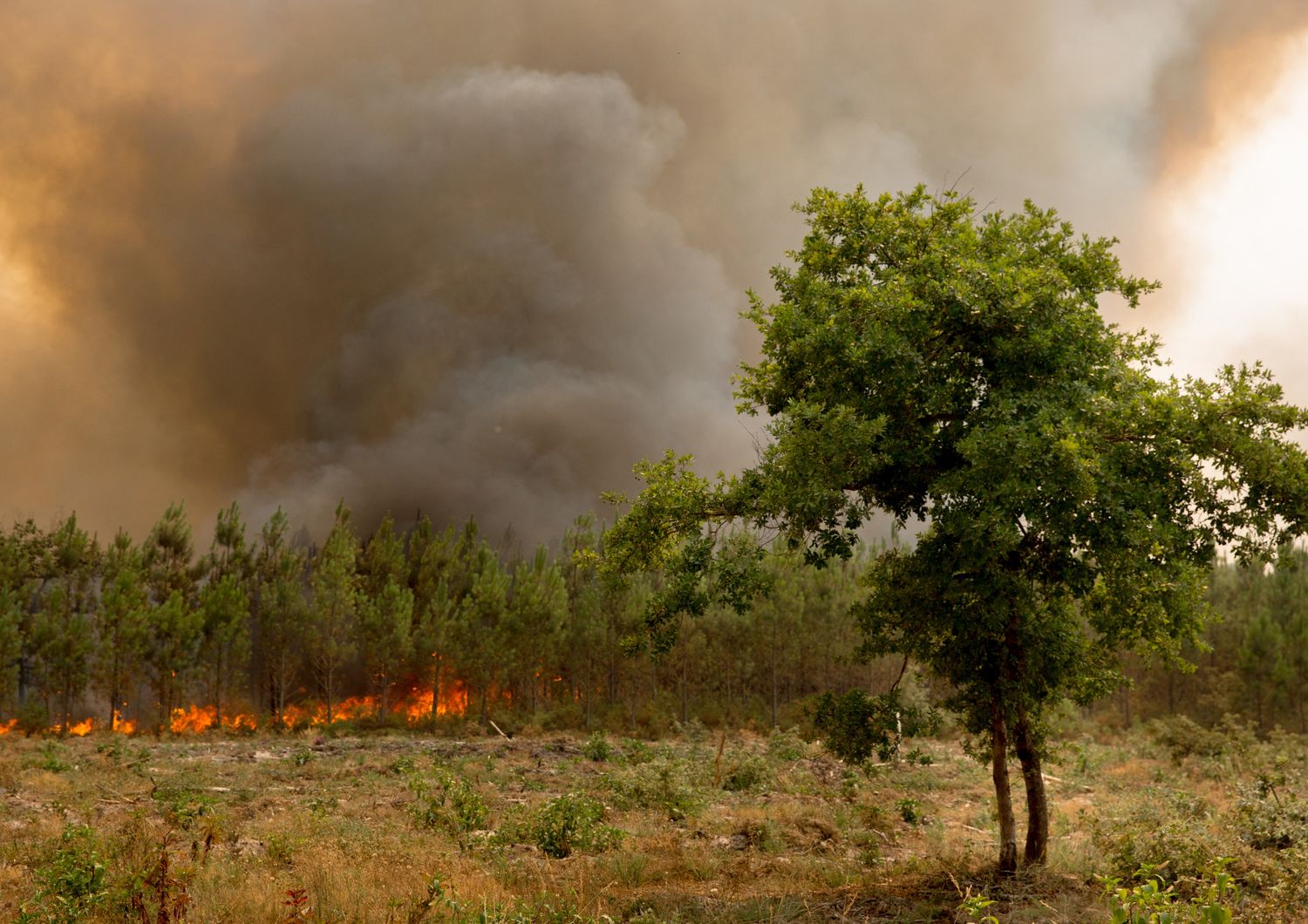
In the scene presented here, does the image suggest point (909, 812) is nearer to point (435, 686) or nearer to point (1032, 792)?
point (1032, 792)

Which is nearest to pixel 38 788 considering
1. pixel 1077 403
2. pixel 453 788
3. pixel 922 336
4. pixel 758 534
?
pixel 453 788

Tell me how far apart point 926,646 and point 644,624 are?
171 inches

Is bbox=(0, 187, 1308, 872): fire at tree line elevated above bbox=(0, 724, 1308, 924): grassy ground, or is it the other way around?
bbox=(0, 187, 1308, 872): fire at tree line

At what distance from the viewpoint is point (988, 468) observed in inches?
400

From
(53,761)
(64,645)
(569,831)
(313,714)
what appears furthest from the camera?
(313,714)

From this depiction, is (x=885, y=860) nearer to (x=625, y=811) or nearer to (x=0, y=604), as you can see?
(x=625, y=811)

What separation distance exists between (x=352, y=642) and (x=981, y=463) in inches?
1964

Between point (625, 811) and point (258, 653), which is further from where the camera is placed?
point (258, 653)

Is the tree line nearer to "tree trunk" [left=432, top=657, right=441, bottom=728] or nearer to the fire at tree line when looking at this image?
"tree trunk" [left=432, top=657, right=441, bottom=728]

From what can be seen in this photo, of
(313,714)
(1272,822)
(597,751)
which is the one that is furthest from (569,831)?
(313,714)

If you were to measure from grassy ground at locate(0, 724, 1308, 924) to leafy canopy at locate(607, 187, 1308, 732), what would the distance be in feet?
10.3

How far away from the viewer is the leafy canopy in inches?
395

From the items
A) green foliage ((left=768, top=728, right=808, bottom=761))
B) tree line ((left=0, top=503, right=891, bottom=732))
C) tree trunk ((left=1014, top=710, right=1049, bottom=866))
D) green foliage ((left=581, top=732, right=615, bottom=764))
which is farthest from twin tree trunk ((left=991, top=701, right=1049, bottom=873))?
tree line ((left=0, top=503, right=891, bottom=732))

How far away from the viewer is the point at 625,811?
1945 cm
